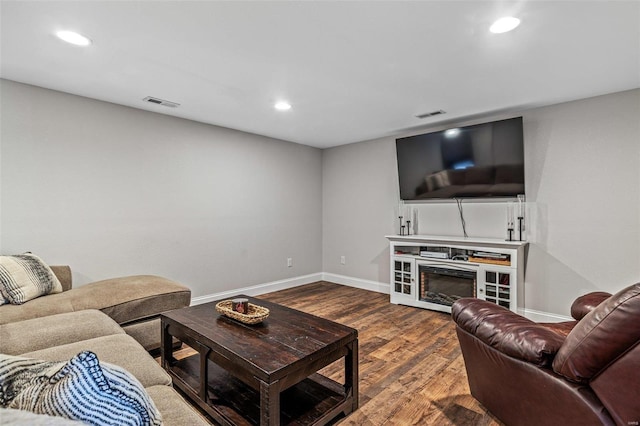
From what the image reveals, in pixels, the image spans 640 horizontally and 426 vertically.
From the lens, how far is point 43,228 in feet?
9.50

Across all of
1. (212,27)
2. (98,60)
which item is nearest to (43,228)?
(98,60)

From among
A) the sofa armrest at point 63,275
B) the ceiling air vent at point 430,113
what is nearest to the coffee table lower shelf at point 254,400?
the sofa armrest at point 63,275

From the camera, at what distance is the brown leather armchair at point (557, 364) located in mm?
1159

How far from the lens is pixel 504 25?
1.94m

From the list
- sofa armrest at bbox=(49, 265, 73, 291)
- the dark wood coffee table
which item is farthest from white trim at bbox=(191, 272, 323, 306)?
the dark wood coffee table

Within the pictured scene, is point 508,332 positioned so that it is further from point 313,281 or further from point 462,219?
point 313,281

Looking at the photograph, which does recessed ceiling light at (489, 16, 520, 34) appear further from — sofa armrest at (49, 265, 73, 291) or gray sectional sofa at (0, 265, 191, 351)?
sofa armrest at (49, 265, 73, 291)

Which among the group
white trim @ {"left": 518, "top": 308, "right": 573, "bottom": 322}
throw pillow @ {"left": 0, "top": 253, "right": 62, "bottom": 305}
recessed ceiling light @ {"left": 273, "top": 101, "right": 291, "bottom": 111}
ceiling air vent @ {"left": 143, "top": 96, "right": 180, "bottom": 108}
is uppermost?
recessed ceiling light @ {"left": 273, "top": 101, "right": 291, "bottom": 111}

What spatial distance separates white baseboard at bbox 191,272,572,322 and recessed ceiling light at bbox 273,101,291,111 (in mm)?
2411

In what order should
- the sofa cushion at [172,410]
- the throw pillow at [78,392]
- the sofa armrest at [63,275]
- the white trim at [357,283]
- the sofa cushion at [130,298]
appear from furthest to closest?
1. the white trim at [357,283]
2. the sofa armrest at [63,275]
3. the sofa cushion at [130,298]
4. the sofa cushion at [172,410]
5. the throw pillow at [78,392]

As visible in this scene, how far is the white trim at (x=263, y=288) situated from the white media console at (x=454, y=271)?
1597 millimetres

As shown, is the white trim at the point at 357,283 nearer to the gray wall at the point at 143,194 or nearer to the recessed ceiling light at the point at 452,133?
the gray wall at the point at 143,194

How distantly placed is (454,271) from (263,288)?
256cm

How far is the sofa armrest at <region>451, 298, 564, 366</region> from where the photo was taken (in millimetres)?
1417
